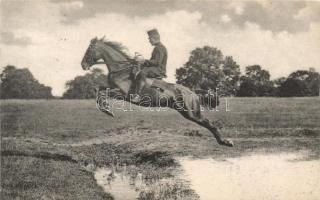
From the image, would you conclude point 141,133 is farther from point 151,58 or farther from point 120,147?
point 151,58

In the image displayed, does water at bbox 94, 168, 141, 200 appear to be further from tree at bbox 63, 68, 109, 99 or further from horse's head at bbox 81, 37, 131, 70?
horse's head at bbox 81, 37, 131, 70

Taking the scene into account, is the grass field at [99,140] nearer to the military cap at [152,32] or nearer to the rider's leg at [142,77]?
the rider's leg at [142,77]

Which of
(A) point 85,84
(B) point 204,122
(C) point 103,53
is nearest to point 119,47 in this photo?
(C) point 103,53

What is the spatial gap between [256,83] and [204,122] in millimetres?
865

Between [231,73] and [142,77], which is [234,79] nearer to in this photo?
[231,73]

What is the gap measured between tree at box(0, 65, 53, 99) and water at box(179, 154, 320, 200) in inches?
75.2

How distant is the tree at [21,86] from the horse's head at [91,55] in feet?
1.86

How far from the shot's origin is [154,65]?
671 cm

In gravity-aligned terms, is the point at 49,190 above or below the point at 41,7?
below

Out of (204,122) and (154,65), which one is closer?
(154,65)

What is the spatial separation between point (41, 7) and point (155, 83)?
1677 mm

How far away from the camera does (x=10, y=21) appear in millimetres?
6766

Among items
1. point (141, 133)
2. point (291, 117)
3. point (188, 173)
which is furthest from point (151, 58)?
point (291, 117)

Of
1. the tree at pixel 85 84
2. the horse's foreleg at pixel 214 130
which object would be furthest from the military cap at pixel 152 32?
the horse's foreleg at pixel 214 130
